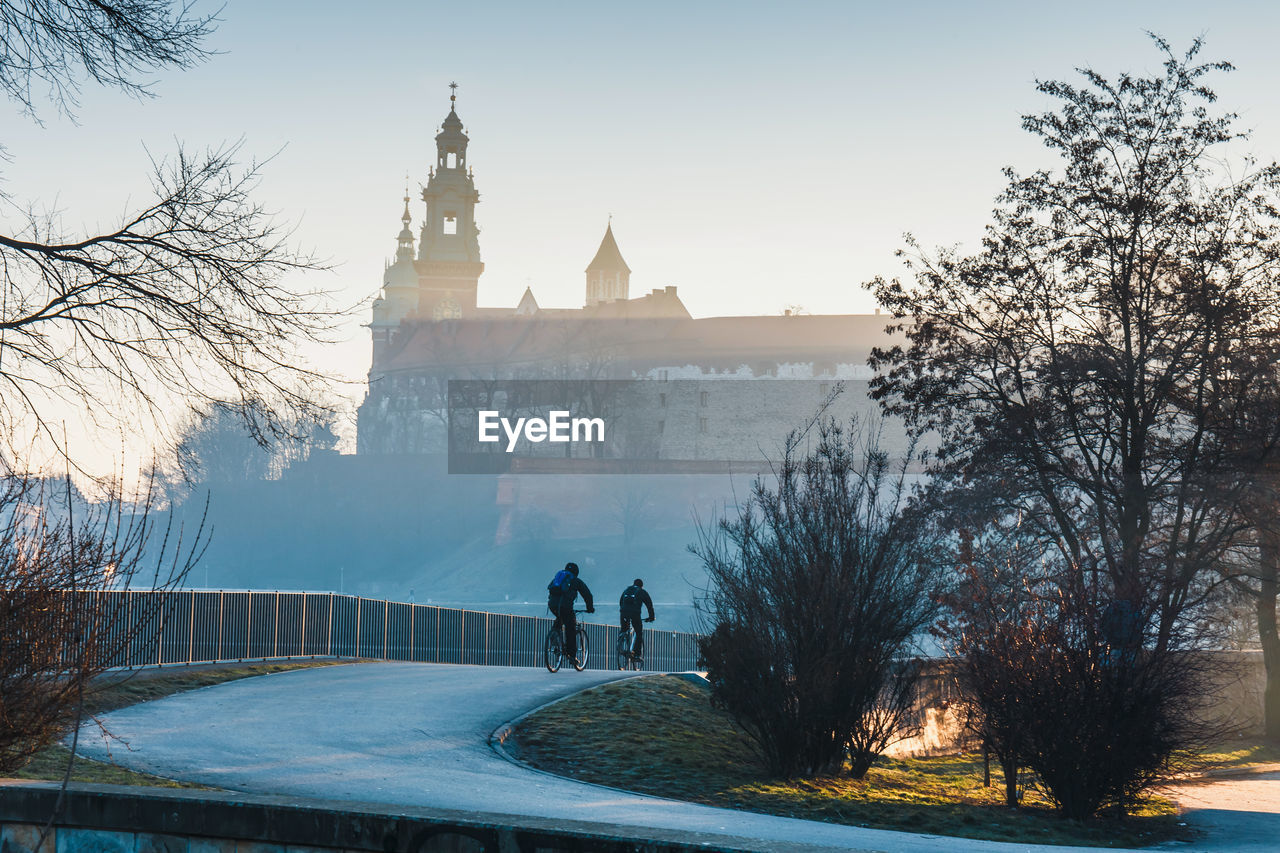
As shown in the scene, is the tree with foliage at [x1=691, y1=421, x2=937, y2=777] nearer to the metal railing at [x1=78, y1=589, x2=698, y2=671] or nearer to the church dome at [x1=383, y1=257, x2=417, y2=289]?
the metal railing at [x1=78, y1=589, x2=698, y2=671]

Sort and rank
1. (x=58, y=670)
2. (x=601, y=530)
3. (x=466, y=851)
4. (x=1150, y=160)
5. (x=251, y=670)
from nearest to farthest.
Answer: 1. (x=466, y=851)
2. (x=58, y=670)
3. (x=251, y=670)
4. (x=1150, y=160)
5. (x=601, y=530)

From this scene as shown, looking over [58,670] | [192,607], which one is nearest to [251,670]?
[192,607]

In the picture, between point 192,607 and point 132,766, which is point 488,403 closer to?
point 192,607

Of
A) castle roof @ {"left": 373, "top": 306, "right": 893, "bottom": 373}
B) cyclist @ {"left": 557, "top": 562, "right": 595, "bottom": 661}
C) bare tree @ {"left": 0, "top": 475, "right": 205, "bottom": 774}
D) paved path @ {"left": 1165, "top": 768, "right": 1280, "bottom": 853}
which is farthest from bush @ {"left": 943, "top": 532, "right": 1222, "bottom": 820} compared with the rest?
castle roof @ {"left": 373, "top": 306, "right": 893, "bottom": 373}

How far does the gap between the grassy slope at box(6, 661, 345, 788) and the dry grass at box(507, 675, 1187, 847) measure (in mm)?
3641

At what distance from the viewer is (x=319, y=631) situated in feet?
71.7

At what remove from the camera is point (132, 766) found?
10797 millimetres

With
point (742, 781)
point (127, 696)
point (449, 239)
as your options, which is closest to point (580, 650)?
point (127, 696)

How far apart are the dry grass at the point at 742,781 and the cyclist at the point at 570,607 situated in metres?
2.85

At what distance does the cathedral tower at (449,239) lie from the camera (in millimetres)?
109750

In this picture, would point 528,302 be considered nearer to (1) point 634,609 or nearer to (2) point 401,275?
(2) point 401,275

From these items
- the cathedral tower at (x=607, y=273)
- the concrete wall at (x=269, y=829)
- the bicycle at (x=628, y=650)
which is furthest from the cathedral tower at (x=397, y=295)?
the concrete wall at (x=269, y=829)

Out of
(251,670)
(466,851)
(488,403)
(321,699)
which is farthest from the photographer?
(488,403)

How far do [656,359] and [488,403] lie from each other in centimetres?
1329
